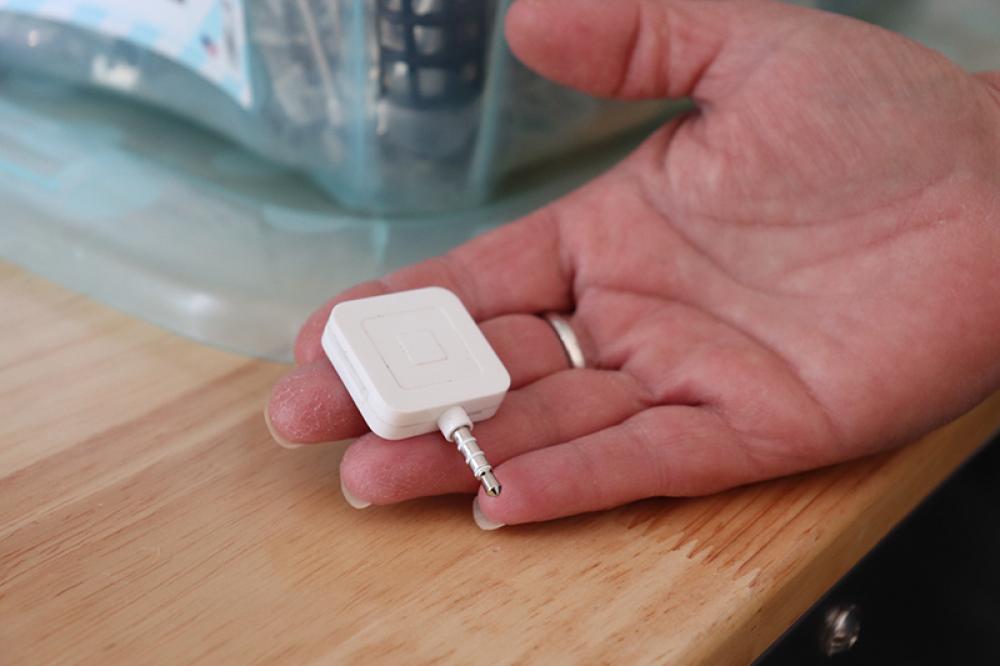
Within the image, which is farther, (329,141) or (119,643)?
(329,141)

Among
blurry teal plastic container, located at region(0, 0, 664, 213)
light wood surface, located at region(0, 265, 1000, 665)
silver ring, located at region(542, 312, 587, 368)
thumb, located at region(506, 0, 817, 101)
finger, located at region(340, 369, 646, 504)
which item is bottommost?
light wood surface, located at region(0, 265, 1000, 665)

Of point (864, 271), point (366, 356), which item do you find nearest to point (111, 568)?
point (366, 356)

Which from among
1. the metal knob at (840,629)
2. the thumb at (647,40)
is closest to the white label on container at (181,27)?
the thumb at (647,40)

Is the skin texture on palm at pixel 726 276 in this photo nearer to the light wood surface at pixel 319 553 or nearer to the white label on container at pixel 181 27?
the light wood surface at pixel 319 553

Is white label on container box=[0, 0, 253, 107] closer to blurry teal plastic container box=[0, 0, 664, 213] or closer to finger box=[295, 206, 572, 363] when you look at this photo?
blurry teal plastic container box=[0, 0, 664, 213]

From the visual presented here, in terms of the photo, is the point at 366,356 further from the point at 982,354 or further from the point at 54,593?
the point at 982,354

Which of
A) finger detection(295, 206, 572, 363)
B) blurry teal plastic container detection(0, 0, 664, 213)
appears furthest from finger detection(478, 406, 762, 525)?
blurry teal plastic container detection(0, 0, 664, 213)

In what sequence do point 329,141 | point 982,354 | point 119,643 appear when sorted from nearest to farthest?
point 119,643 → point 982,354 → point 329,141
